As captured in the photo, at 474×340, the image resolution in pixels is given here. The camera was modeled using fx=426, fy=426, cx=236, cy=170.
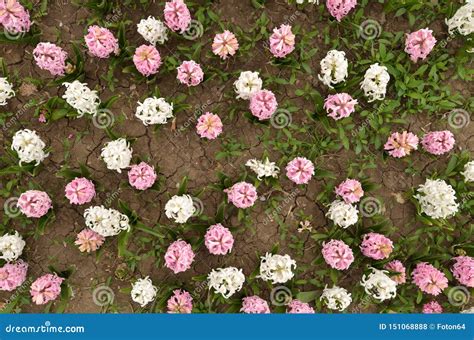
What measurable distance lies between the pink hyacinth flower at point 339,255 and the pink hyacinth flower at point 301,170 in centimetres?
105

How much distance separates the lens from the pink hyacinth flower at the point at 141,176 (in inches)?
243

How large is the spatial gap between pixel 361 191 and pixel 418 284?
1664 mm

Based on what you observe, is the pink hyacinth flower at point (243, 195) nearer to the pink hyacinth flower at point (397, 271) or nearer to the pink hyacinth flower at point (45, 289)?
the pink hyacinth flower at point (397, 271)

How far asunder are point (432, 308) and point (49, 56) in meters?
6.87

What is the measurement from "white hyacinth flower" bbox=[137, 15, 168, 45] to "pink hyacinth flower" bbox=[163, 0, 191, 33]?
16cm

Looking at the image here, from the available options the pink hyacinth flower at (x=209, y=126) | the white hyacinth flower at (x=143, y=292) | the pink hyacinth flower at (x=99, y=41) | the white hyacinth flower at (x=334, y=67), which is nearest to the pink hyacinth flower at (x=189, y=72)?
the pink hyacinth flower at (x=209, y=126)

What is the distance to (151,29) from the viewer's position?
6.31 m

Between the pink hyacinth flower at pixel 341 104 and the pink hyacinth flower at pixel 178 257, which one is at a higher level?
the pink hyacinth flower at pixel 341 104

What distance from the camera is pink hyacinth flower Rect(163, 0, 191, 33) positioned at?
623 centimetres

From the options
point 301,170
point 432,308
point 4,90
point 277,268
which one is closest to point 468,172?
point 432,308

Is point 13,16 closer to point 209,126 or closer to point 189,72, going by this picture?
point 189,72

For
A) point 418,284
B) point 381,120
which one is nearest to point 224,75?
point 381,120

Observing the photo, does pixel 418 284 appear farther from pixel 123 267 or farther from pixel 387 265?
pixel 123 267

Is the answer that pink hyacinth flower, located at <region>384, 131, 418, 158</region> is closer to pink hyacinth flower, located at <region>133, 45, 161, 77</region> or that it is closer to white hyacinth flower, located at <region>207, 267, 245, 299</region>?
white hyacinth flower, located at <region>207, 267, 245, 299</region>
